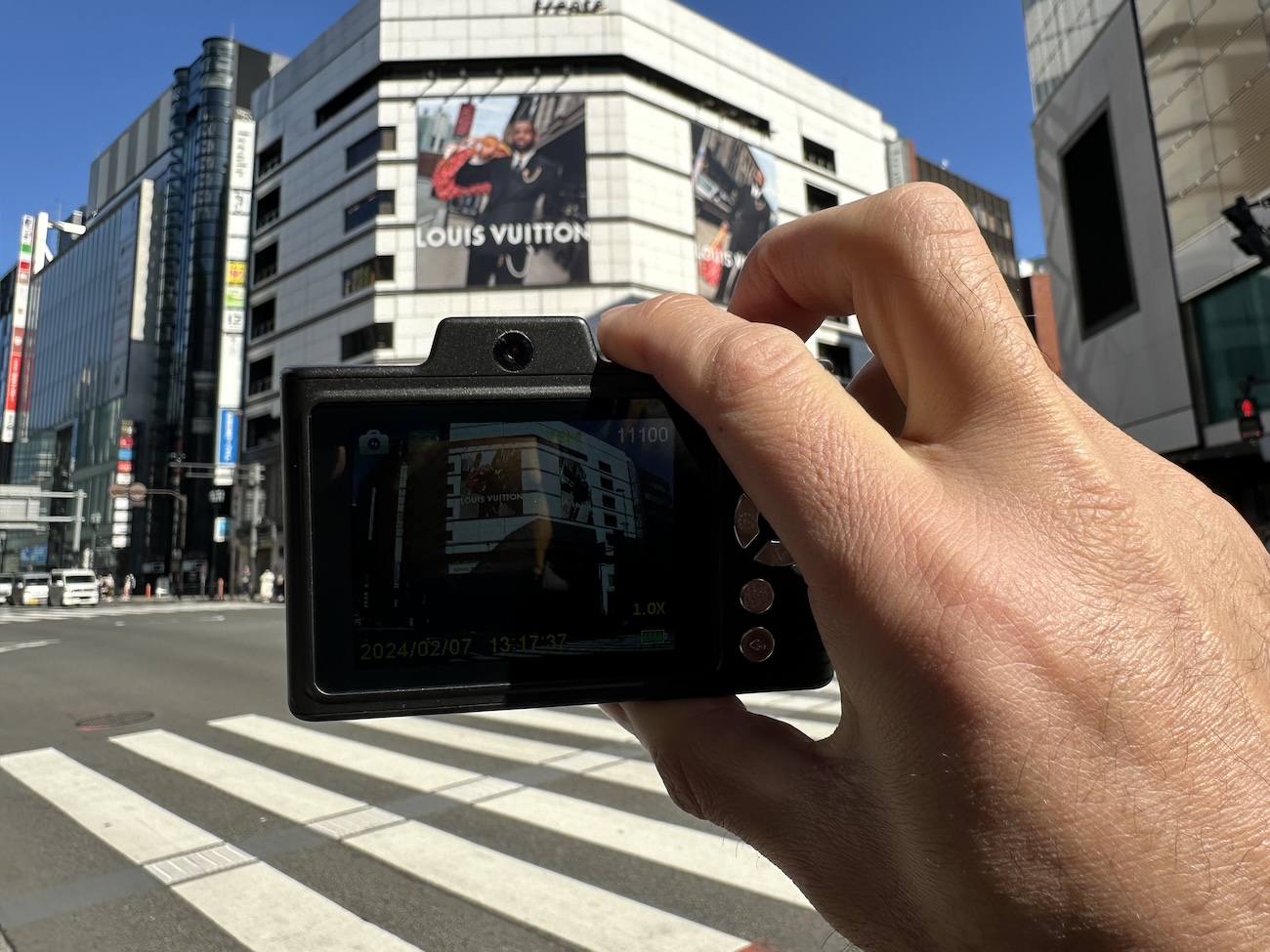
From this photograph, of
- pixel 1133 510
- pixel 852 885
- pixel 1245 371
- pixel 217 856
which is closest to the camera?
pixel 1133 510

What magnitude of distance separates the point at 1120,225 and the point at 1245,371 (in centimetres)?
570

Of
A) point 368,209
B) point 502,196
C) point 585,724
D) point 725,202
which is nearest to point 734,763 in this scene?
point 585,724

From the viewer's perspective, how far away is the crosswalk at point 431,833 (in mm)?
3432

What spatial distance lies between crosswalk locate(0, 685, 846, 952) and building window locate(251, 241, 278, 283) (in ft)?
144

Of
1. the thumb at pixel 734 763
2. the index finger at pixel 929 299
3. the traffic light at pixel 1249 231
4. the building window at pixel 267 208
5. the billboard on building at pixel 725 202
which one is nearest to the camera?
the index finger at pixel 929 299

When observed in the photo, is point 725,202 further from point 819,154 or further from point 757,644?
point 757,644

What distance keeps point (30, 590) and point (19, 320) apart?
211 feet

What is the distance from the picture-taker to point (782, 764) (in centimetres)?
102

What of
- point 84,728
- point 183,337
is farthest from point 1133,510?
point 183,337

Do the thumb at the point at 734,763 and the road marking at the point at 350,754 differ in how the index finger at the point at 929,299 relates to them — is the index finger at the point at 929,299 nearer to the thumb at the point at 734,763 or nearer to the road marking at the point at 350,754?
the thumb at the point at 734,763

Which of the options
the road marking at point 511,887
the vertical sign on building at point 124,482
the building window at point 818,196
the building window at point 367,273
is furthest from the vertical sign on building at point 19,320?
the road marking at point 511,887

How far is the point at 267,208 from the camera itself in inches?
1827

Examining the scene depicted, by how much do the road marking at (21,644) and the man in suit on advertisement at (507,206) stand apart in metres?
25.5

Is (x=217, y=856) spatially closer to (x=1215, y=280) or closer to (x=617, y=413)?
(x=617, y=413)
